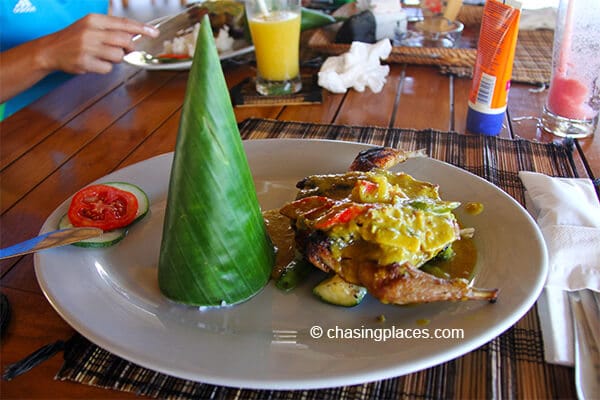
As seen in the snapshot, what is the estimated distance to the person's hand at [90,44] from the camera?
1.86m

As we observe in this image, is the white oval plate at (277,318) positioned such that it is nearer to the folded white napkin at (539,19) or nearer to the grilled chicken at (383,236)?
the grilled chicken at (383,236)

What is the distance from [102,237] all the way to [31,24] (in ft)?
5.72

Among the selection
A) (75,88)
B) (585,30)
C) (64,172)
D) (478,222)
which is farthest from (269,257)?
(75,88)

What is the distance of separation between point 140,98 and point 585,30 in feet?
5.12

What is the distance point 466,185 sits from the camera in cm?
112

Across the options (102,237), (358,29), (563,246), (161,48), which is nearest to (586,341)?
(563,246)

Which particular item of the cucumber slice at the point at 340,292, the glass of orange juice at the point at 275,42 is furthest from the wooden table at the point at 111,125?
the cucumber slice at the point at 340,292

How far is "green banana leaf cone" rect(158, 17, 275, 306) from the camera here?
0.80 metres

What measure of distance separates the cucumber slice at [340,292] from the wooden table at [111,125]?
0.46 metres

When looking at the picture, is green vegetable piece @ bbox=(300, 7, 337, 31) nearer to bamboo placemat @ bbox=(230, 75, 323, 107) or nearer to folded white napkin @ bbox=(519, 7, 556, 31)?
bamboo placemat @ bbox=(230, 75, 323, 107)

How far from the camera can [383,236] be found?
0.82m

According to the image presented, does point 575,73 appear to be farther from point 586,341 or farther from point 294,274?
point 294,274

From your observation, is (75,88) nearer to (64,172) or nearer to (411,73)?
(64,172)

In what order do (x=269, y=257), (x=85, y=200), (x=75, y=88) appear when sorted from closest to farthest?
(x=269, y=257) → (x=85, y=200) → (x=75, y=88)
